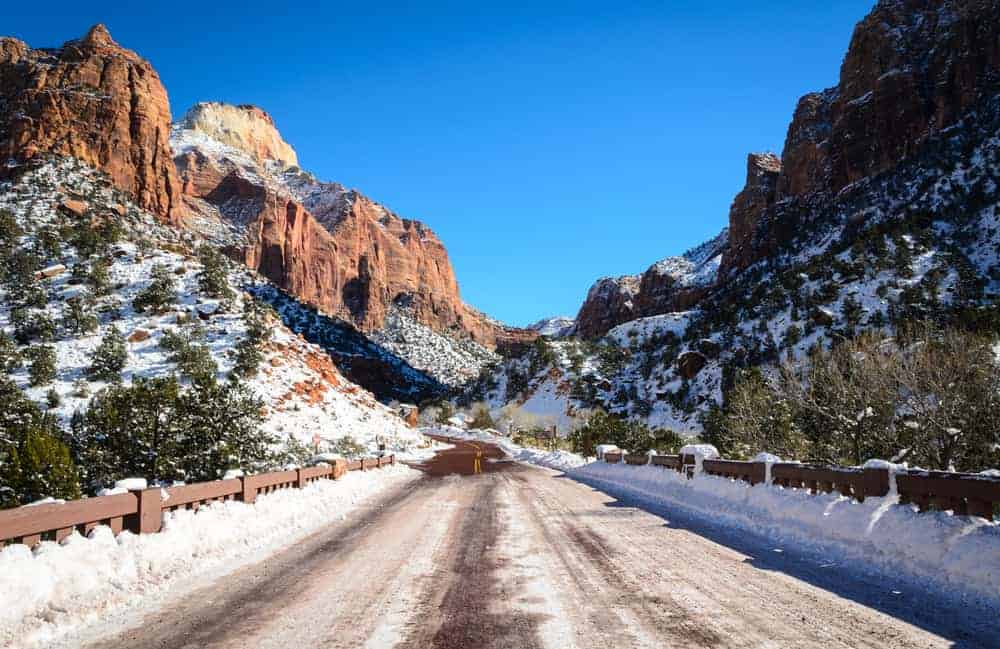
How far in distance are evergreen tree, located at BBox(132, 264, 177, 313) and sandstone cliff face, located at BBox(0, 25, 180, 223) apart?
29489 mm

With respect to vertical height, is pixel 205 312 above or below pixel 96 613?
above

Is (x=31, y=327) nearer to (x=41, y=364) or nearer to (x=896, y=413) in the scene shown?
(x=41, y=364)

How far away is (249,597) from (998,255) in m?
61.6

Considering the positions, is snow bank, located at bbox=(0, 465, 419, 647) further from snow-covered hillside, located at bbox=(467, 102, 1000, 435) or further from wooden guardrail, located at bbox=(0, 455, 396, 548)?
snow-covered hillside, located at bbox=(467, 102, 1000, 435)

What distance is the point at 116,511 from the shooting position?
7133mm

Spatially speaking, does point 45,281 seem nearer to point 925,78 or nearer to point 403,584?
point 403,584

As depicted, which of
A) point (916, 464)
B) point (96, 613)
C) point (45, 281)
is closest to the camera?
point (96, 613)

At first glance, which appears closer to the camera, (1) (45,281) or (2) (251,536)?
(2) (251,536)

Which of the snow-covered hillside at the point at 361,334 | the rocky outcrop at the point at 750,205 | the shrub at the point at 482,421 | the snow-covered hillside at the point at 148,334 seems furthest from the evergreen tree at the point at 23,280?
the rocky outcrop at the point at 750,205

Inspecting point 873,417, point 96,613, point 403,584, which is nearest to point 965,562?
point 403,584

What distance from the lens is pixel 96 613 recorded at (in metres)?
5.47

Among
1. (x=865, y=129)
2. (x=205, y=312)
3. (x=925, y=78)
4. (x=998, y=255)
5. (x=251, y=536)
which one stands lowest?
(x=251, y=536)

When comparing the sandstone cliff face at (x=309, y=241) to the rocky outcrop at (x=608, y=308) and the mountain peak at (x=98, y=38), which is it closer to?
the rocky outcrop at (x=608, y=308)

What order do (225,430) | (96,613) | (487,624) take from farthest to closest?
(225,430) → (96,613) → (487,624)
